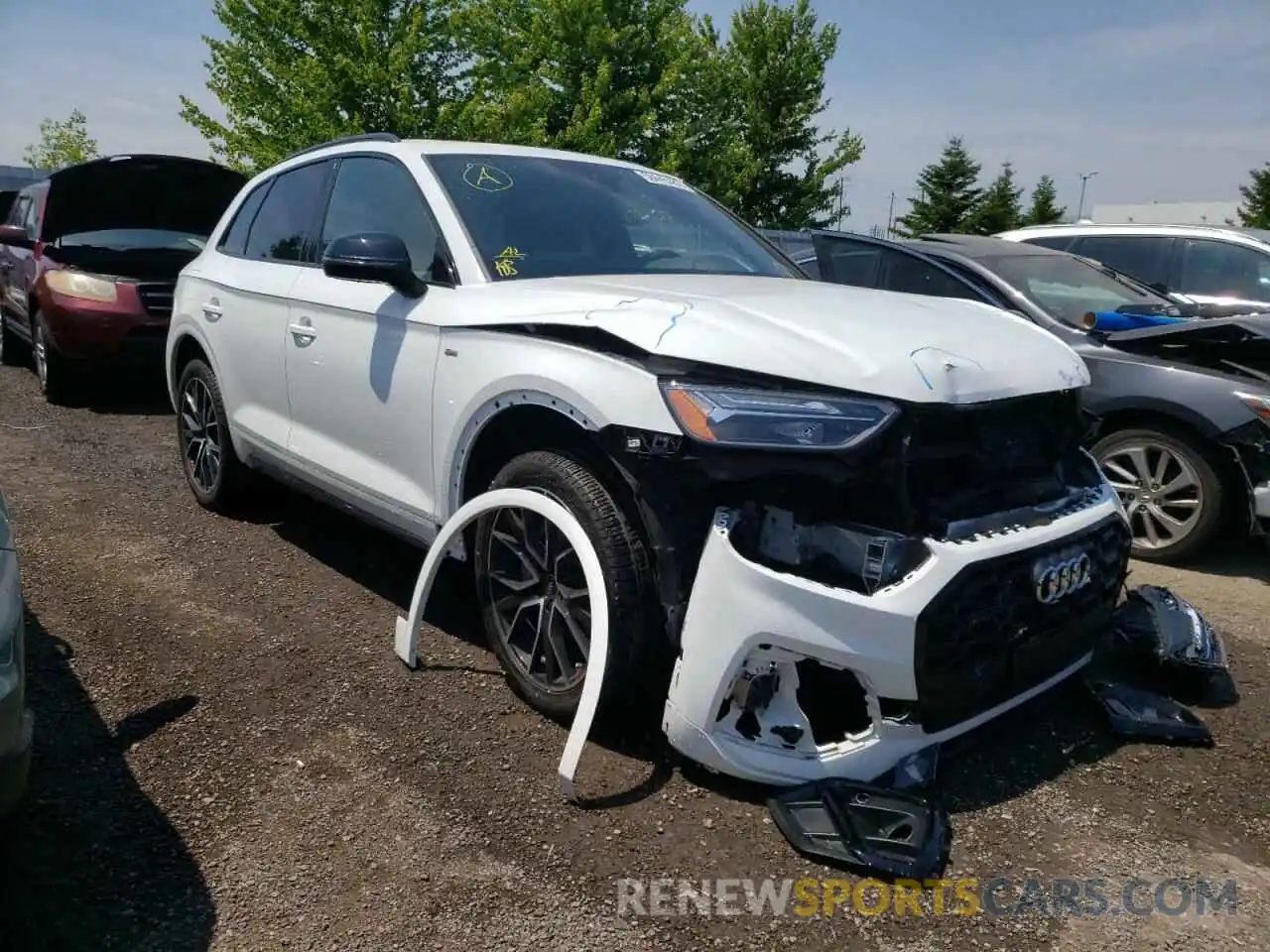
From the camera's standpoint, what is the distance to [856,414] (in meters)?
2.36

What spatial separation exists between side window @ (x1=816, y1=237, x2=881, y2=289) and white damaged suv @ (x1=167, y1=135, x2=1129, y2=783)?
8.82 ft

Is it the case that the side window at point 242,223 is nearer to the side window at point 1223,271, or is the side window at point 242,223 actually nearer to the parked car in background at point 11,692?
the parked car in background at point 11,692

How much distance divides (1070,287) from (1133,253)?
263 centimetres

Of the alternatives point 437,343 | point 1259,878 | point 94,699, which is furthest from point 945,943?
point 94,699

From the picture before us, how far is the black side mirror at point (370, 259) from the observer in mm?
3135

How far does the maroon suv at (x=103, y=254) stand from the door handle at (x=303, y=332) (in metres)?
4.39

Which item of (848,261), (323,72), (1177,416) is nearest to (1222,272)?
(848,261)

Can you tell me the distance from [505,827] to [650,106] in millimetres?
20409

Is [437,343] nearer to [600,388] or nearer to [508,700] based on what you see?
[600,388]

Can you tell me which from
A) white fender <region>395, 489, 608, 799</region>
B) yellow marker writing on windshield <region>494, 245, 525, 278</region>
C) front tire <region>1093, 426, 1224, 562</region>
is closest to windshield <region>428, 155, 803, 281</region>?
yellow marker writing on windshield <region>494, 245, 525, 278</region>

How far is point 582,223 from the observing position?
3547mm

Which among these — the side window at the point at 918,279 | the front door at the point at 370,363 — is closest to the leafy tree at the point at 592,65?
the side window at the point at 918,279

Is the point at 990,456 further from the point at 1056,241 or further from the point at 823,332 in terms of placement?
the point at 1056,241

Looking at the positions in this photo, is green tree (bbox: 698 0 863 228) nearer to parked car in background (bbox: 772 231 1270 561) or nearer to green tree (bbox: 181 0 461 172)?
green tree (bbox: 181 0 461 172)
